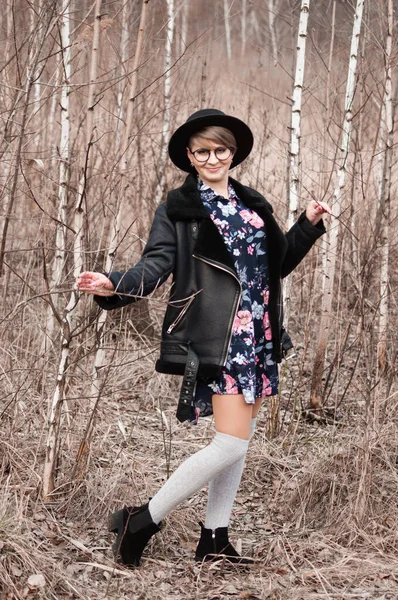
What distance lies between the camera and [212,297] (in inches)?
120

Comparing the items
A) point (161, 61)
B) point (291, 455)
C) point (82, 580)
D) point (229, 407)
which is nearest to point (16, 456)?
point (82, 580)

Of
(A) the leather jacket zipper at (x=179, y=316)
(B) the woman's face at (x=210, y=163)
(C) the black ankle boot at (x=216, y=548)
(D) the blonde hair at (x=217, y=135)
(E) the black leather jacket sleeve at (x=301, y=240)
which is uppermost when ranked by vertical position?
(D) the blonde hair at (x=217, y=135)

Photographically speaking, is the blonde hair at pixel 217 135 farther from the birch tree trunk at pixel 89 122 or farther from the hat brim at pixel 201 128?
the birch tree trunk at pixel 89 122

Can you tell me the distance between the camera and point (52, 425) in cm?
365

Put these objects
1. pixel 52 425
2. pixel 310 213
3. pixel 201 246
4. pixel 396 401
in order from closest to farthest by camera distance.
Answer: pixel 201 246, pixel 310 213, pixel 52 425, pixel 396 401

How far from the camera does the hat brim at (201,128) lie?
3.08 meters

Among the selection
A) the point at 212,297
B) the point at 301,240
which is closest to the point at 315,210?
the point at 301,240

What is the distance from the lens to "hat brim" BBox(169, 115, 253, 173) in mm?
3084

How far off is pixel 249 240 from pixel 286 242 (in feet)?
0.55

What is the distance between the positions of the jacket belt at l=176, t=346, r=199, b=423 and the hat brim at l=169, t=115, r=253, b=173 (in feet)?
2.66

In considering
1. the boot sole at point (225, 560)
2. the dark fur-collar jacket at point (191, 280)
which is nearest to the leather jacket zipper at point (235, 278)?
the dark fur-collar jacket at point (191, 280)

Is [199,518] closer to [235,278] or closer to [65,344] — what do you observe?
[65,344]

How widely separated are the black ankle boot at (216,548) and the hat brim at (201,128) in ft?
5.05

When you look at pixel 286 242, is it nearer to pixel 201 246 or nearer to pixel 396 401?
pixel 201 246
